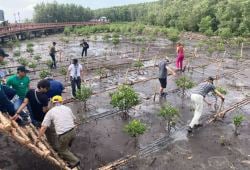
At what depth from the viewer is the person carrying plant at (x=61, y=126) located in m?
6.00

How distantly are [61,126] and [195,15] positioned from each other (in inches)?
1554

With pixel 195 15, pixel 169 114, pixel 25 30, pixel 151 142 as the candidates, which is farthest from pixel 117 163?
pixel 195 15

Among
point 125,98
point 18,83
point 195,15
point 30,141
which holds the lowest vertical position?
point 125,98

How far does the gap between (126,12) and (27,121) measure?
7083cm

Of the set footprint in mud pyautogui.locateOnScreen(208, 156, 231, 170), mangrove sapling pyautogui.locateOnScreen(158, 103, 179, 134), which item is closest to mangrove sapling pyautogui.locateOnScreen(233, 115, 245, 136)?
footprint in mud pyautogui.locateOnScreen(208, 156, 231, 170)

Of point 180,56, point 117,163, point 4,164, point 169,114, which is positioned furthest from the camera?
point 180,56

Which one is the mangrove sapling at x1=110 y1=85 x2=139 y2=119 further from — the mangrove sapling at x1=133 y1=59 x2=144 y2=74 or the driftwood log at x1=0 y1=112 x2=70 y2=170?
the mangrove sapling at x1=133 y1=59 x2=144 y2=74

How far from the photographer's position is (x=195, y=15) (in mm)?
42594

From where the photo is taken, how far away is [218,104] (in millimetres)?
11094

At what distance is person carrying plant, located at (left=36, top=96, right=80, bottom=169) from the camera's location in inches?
236

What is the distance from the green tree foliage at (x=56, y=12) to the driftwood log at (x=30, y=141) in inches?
2524

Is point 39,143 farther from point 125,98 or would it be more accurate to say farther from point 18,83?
point 125,98

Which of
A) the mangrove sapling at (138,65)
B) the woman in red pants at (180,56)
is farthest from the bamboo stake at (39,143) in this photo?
the woman in red pants at (180,56)

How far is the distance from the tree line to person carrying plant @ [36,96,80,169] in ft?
93.1
